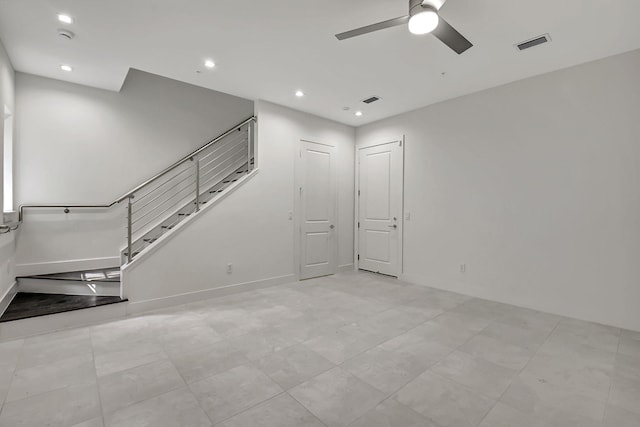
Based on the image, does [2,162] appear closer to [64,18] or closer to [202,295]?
[64,18]

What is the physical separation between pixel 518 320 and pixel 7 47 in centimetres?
644

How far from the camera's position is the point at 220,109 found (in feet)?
17.4

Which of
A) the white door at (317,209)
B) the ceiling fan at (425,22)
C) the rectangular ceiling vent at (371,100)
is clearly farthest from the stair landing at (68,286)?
the rectangular ceiling vent at (371,100)

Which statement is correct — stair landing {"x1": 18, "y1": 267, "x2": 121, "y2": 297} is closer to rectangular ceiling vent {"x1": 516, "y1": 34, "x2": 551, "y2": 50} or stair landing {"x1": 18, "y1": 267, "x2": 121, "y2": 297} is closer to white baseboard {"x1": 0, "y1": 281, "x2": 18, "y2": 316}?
white baseboard {"x1": 0, "y1": 281, "x2": 18, "y2": 316}

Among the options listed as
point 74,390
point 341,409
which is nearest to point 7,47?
point 74,390

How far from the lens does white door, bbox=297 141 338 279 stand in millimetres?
5258

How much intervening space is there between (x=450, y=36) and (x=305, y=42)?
4.70 feet

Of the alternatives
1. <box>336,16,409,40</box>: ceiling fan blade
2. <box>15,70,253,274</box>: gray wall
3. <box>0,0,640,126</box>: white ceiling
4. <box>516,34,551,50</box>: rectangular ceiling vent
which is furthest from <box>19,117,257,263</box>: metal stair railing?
<box>516,34,551,50</box>: rectangular ceiling vent

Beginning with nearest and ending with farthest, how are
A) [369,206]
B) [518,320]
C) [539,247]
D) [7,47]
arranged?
[7,47] → [518,320] → [539,247] → [369,206]

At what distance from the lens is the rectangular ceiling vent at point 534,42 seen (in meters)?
2.90

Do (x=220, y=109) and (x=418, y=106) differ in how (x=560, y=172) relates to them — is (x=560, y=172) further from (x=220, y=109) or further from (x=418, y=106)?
(x=220, y=109)

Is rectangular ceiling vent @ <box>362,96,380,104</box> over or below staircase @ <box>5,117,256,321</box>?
over

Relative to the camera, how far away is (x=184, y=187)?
16.1ft

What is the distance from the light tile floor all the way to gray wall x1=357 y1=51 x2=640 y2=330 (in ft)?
1.65
